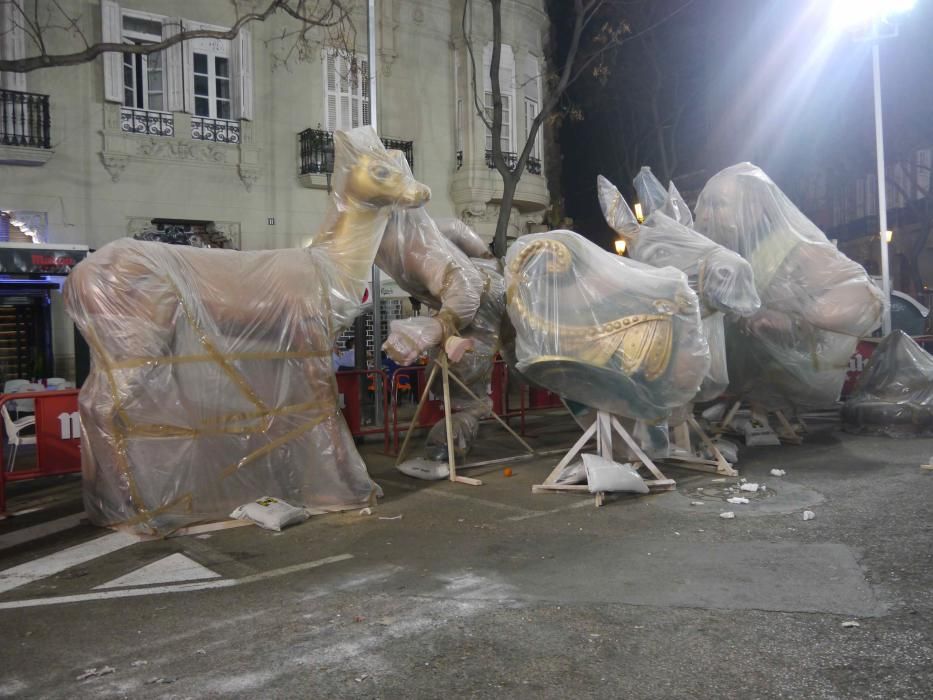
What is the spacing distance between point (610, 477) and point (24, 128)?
42.0 feet

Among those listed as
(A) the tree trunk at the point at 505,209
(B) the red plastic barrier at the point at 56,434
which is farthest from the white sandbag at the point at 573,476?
(A) the tree trunk at the point at 505,209

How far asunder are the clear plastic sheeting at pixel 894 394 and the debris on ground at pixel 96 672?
8345mm

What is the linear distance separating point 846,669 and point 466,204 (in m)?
16.8

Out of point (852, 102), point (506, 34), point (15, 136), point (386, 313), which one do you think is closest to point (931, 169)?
point (852, 102)

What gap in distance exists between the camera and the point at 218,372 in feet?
19.1

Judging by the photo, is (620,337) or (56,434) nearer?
(620,337)

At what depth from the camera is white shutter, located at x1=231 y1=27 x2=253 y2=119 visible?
16391 mm

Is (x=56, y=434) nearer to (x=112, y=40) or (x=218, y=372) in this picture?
(x=218, y=372)

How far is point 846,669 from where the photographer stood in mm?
3256

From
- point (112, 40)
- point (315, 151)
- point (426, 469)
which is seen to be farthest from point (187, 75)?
point (426, 469)

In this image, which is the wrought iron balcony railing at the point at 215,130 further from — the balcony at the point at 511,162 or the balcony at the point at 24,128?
the balcony at the point at 511,162

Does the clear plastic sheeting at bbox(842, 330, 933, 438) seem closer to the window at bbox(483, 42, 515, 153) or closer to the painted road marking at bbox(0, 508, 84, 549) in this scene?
the painted road marking at bbox(0, 508, 84, 549)

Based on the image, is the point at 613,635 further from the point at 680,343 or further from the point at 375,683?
the point at 680,343

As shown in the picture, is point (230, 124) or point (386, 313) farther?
point (386, 313)
